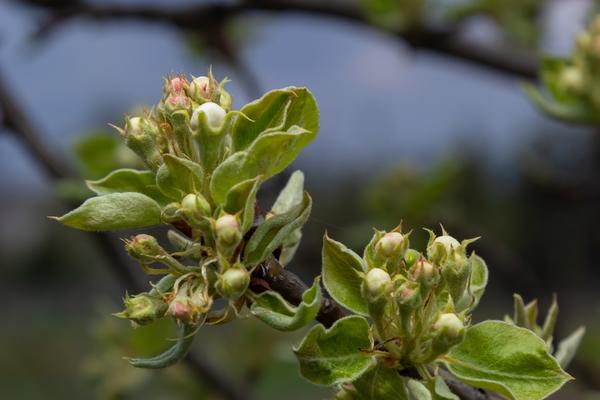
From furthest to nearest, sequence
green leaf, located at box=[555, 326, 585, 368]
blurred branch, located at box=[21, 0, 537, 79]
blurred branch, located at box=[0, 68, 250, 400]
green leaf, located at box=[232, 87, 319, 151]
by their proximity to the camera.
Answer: blurred branch, located at box=[21, 0, 537, 79]
blurred branch, located at box=[0, 68, 250, 400]
green leaf, located at box=[555, 326, 585, 368]
green leaf, located at box=[232, 87, 319, 151]

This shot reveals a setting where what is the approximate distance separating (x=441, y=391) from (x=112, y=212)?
0.35 m

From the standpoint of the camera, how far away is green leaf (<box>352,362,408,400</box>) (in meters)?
0.81

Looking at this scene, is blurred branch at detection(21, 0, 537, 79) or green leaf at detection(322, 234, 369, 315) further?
blurred branch at detection(21, 0, 537, 79)

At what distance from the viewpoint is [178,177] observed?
0.82 metres

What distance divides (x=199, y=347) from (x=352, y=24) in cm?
132

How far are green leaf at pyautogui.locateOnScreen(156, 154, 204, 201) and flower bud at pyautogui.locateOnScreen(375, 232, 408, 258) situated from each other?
19 cm

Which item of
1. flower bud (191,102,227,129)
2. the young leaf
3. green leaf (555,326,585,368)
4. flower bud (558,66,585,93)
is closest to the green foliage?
flower bud (558,66,585,93)

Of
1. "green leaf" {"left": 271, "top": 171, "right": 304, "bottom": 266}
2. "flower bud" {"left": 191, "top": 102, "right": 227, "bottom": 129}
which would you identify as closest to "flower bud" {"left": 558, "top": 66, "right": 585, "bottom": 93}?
"green leaf" {"left": 271, "top": 171, "right": 304, "bottom": 266}

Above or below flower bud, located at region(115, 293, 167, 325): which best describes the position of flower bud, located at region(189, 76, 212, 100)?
above

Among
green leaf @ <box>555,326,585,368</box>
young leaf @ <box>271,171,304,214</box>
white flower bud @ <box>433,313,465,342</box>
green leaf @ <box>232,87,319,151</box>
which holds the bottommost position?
green leaf @ <box>555,326,585,368</box>

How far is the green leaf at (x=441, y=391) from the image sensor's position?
76 cm

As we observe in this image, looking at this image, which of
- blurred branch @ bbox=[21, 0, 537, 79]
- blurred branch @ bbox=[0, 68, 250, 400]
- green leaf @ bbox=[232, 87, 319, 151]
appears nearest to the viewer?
green leaf @ bbox=[232, 87, 319, 151]

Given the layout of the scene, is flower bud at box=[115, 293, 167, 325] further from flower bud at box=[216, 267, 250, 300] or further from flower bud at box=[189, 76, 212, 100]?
flower bud at box=[189, 76, 212, 100]

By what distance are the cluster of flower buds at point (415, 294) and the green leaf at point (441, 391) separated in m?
0.02
